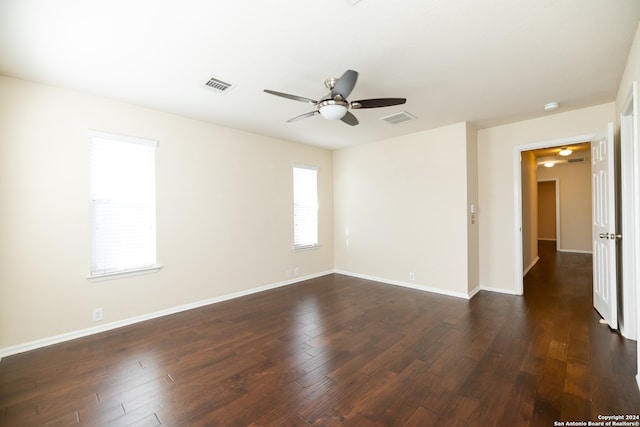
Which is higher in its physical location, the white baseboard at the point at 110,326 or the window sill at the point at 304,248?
the window sill at the point at 304,248

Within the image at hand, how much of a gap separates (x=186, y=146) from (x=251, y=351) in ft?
9.65

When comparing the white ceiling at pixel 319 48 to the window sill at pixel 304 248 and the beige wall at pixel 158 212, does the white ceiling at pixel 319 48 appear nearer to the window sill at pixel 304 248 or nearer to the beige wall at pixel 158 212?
the beige wall at pixel 158 212

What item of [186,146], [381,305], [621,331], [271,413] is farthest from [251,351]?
[621,331]

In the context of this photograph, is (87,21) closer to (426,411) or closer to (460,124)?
(426,411)

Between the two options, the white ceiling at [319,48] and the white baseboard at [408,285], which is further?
the white baseboard at [408,285]

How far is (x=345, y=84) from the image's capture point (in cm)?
228

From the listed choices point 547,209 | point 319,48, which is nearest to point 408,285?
point 319,48

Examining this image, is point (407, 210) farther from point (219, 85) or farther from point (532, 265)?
point (532, 265)

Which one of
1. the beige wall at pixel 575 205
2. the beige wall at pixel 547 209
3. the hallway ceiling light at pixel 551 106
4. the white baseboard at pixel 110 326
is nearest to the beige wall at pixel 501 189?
the hallway ceiling light at pixel 551 106

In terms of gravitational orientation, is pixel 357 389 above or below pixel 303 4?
below

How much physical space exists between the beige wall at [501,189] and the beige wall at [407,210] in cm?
68

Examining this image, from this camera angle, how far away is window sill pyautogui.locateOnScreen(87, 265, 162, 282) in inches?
126

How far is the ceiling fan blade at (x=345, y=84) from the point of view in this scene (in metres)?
2.15

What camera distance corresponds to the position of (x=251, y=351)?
2762mm
